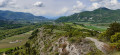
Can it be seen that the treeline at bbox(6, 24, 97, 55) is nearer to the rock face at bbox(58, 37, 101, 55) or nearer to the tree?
the rock face at bbox(58, 37, 101, 55)

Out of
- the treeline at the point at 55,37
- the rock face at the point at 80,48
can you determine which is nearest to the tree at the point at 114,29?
the treeline at the point at 55,37

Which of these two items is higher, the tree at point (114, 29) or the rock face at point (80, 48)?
the tree at point (114, 29)

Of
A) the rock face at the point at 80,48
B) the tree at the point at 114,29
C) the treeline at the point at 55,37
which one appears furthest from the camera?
the treeline at the point at 55,37

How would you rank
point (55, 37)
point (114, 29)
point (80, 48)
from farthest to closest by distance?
1. point (55, 37)
2. point (114, 29)
3. point (80, 48)

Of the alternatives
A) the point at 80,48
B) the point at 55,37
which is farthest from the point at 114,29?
the point at 55,37

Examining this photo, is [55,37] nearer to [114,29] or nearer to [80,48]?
[80,48]

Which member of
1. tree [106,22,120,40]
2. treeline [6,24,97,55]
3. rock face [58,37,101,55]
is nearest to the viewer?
rock face [58,37,101,55]

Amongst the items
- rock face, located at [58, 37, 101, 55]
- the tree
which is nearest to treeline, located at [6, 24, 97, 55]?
rock face, located at [58, 37, 101, 55]

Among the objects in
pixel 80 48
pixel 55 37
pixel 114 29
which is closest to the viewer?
pixel 80 48

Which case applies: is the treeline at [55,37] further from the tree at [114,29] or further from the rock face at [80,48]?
the tree at [114,29]

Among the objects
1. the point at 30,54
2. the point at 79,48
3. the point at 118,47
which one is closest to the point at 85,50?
the point at 79,48

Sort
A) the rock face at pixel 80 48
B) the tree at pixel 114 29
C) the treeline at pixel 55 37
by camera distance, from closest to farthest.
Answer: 1. the rock face at pixel 80 48
2. the tree at pixel 114 29
3. the treeline at pixel 55 37

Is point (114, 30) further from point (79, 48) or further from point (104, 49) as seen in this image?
point (79, 48)
